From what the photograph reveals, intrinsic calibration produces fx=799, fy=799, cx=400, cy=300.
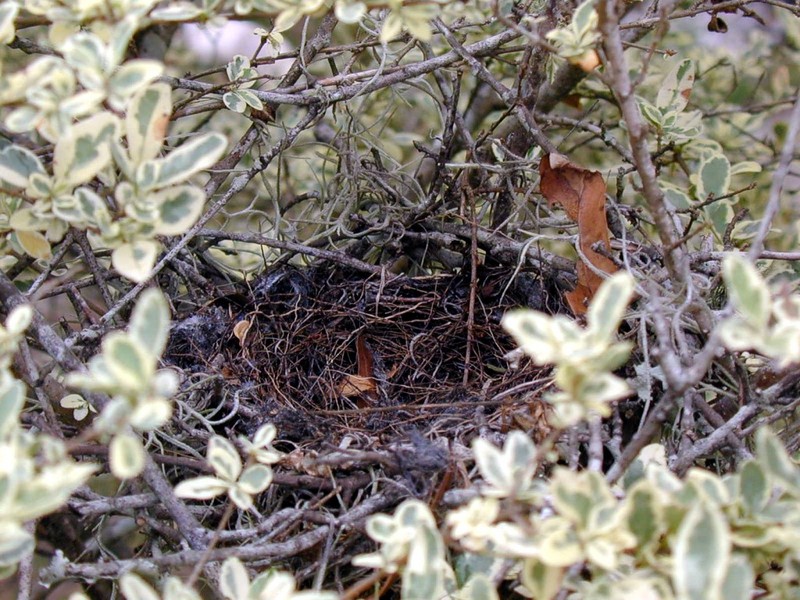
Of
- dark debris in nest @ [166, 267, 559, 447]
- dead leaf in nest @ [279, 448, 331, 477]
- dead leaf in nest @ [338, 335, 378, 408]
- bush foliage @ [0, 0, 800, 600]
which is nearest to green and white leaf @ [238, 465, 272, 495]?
bush foliage @ [0, 0, 800, 600]

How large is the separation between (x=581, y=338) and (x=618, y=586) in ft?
0.63

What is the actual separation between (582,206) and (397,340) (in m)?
0.41

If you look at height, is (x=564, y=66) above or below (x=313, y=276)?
above

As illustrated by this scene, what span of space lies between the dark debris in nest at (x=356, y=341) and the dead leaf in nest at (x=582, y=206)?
0.11m

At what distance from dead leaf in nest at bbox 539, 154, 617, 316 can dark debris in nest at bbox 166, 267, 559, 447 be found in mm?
113

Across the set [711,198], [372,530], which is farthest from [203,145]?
[711,198]

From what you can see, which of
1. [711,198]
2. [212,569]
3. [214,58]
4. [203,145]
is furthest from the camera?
[214,58]

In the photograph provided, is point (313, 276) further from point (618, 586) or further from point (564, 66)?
point (618, 586)

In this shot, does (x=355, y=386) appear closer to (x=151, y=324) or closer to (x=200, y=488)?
(x=200, y=488)

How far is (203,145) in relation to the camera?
749mm

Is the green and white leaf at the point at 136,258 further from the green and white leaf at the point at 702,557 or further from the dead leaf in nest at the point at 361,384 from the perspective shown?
the dead leaf in nest at the point at 361,384

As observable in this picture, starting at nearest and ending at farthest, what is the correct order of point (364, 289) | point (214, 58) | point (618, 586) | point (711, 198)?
point (618, 586) → point (711, 198) → point (364, 289) → point (214, 58)

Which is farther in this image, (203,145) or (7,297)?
(7,297)

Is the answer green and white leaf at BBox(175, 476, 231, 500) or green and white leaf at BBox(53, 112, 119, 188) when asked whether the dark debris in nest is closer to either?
green and white leaf at BBox(175, 476, 231, 500)
